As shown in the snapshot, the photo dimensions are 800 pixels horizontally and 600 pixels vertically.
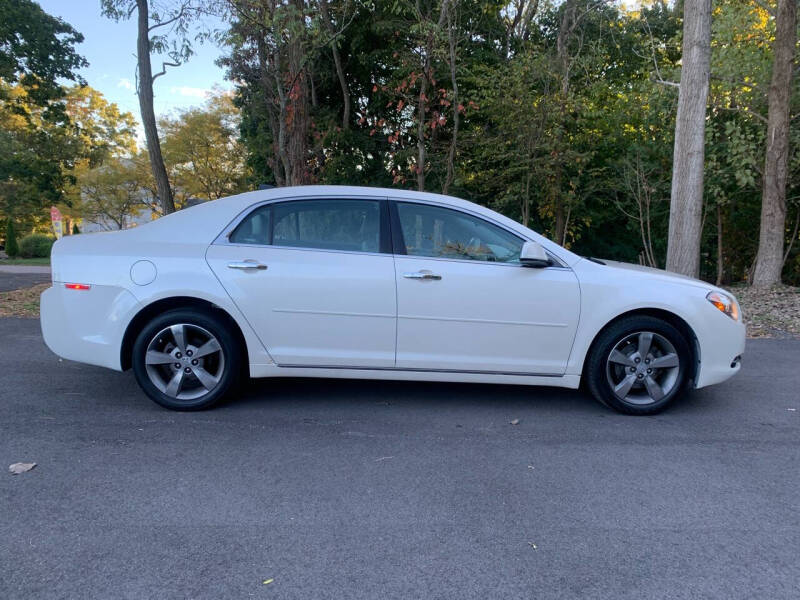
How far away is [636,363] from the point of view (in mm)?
4340

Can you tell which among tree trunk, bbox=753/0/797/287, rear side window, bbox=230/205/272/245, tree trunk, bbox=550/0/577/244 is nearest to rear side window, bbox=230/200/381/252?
rear side window, bbox=230/205/272/245

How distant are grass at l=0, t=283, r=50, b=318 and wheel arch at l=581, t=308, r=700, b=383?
7.72 m

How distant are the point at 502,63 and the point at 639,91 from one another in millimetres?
3611

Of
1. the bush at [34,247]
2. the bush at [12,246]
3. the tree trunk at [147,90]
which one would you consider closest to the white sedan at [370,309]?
the tree trunk at [147,90]

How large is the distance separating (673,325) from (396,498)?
2.66m

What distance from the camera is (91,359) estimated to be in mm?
4320

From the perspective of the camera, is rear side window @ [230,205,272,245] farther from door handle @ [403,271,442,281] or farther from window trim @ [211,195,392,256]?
door handle @ [403,271,442,281]

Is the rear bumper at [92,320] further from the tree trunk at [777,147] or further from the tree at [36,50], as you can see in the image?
the tree at [36,50]

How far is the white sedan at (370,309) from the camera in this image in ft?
13.9

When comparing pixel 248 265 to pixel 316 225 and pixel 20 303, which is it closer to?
pixel 316 225

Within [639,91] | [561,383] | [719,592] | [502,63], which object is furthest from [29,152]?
[719,592]

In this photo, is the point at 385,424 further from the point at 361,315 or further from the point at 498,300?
the point at 498,300

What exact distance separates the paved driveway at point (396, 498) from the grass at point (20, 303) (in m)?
4.35

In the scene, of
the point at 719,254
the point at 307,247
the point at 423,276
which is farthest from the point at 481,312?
the point at 719,254
